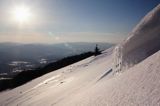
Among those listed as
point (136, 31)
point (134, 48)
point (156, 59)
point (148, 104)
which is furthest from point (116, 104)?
point (136, 31)

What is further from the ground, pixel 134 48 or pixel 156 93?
pixel 134 48

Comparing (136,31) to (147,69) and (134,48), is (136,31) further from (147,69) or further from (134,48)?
(147,69)

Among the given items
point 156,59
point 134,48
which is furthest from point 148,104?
point 134,48

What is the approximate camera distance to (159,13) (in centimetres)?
849

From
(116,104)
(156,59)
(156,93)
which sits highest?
(156,59)

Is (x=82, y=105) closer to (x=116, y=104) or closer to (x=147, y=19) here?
(x=116, y=104)

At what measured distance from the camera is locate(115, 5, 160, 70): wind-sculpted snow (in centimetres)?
789

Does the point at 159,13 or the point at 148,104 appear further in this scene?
the point at 159,13

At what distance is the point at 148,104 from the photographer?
13.9 feet

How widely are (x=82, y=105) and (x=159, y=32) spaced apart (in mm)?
4360

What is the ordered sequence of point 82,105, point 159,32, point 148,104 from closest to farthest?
point 148,104 < point 82,105 < point 159,32

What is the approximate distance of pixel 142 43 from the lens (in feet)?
26.9

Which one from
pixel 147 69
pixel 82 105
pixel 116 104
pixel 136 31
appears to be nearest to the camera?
pixel 116 104

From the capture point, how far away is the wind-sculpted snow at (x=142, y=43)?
311 inches
